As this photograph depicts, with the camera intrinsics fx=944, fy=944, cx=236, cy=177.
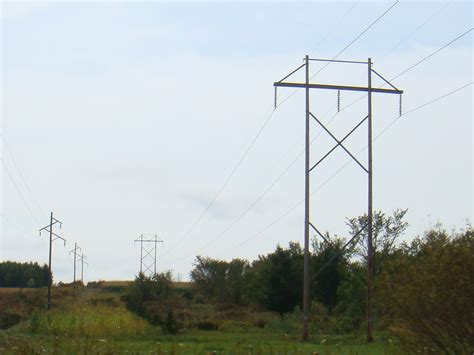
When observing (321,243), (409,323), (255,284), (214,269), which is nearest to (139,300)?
(255,284)

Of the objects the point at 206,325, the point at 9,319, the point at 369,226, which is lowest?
the point at 206,325

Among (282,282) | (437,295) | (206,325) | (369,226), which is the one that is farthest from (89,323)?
(437,295)

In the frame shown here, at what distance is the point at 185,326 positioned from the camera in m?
46.2

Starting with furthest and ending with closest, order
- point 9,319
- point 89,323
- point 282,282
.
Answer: point 282,282
point 9,319
point 89,323

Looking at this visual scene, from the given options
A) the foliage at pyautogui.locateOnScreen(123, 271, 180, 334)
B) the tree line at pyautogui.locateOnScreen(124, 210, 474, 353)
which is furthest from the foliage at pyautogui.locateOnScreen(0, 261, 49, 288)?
the foliage at pyautogui.locateOnScreen(123, 271, 180, 334)

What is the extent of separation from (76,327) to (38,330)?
1903 mm

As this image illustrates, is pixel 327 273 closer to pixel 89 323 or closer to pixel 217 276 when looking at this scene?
pixel 89 323

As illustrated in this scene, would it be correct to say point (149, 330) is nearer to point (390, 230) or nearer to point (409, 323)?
point (390, 230)

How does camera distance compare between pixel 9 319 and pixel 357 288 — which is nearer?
pixel 357 288

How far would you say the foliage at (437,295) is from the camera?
50.5 ft

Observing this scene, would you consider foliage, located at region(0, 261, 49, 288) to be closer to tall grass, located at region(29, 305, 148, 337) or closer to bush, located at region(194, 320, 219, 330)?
bush, located at region(194, 320, 219, 330)

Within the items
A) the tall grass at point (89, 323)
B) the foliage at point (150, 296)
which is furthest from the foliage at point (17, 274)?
Result: the tall grass at point (89, 323)

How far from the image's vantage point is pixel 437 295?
15695mm

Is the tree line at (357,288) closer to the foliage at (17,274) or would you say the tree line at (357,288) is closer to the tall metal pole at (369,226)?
the tall metal pole at (369,226)
